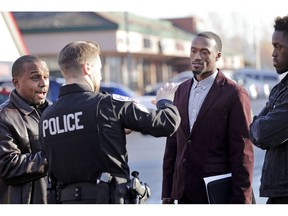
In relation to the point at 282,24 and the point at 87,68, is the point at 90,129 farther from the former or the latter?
the point at 282,24

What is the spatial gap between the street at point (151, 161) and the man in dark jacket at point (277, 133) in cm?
368

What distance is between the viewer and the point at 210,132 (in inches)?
180

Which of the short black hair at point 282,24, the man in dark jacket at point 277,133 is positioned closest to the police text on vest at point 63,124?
the man in dark jacket at point 277,133

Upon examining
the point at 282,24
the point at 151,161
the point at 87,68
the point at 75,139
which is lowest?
the point at 151,161

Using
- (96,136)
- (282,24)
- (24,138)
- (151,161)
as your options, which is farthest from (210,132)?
(151,161)

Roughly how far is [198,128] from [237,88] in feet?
1.26

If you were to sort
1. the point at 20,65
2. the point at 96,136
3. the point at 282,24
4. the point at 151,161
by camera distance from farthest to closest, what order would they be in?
the point at 151,161, the point at 20,65, the point at 282,24, the point at 96,136

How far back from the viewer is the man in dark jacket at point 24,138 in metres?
4.22

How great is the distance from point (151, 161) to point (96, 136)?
960cm

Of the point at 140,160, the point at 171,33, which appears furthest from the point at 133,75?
the point at 140,160

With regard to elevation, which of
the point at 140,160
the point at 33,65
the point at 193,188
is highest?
the point at 33,65

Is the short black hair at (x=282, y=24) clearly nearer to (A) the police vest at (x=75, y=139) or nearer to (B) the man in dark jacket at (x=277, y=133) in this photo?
(B) the man in dark jacket at (x=277, y=133)
